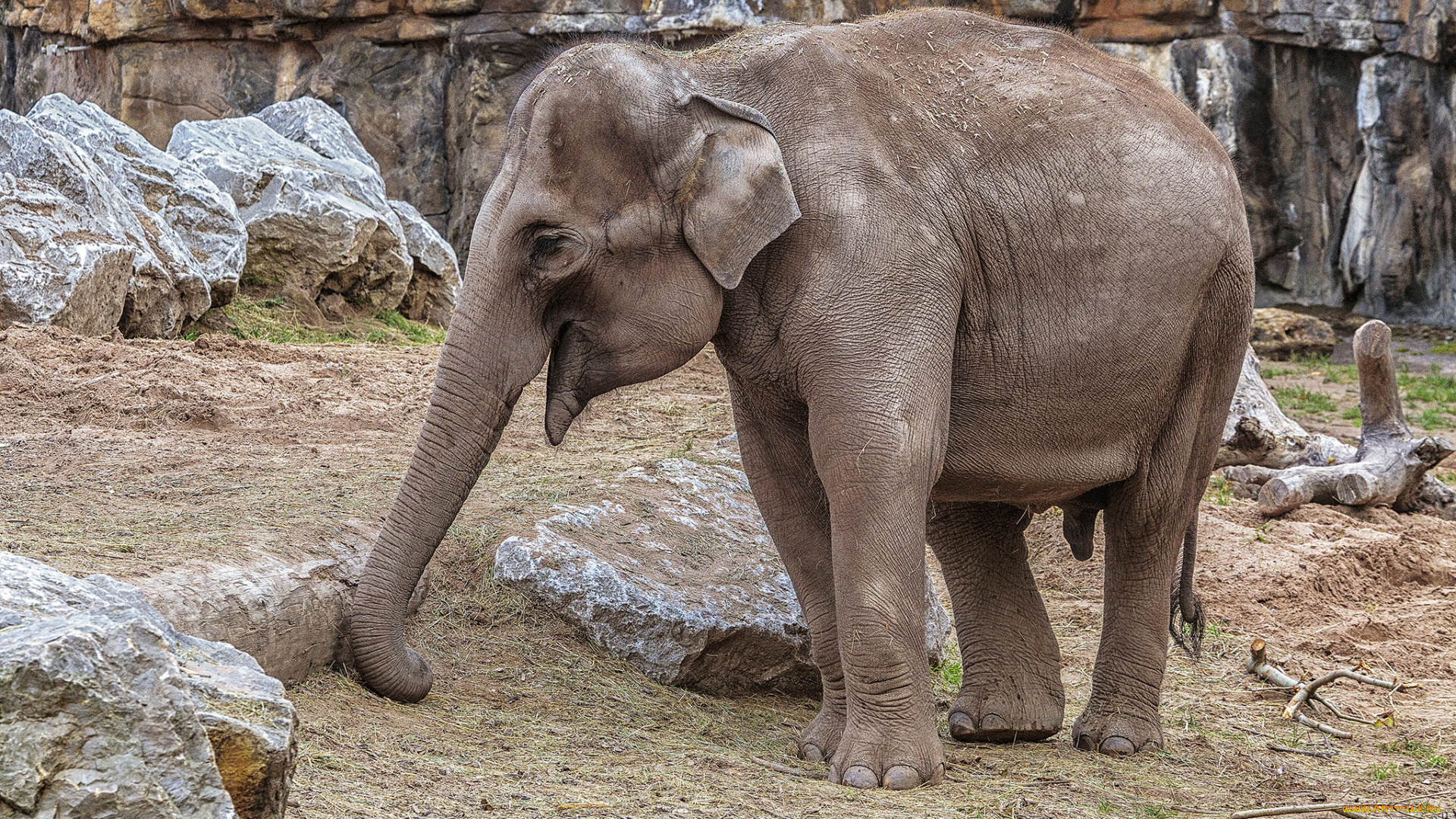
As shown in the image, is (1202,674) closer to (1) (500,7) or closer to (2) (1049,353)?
(2) (1049,353)

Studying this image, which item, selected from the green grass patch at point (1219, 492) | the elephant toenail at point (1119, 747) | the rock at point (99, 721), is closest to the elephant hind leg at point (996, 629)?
the elephant toenail at point (1119, 747)

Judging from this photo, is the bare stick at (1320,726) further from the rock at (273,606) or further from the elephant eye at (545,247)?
the rock at (273,606)

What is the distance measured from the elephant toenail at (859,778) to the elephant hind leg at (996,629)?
1.14m

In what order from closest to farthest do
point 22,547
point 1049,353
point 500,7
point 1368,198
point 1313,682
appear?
point 22,547 < point 1049,353 < point 1313,682 < point 1368,198 < point 500,7

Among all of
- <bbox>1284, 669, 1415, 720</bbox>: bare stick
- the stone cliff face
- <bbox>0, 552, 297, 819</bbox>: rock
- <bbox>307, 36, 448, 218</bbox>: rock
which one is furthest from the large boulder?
<bbox>307, 36, 448, 218</bbox>: rock

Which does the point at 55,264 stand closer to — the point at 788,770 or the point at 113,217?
the point at 113,217

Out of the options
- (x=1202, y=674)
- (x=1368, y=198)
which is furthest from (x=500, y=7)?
(x=1202, y=674)

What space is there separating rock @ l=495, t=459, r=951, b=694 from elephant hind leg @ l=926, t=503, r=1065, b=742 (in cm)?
34

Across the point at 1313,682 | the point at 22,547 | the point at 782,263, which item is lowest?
the point at 1313,682

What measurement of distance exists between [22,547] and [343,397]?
4233 millimetres

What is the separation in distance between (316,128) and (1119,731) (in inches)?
421

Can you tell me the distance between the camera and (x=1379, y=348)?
29.1ft

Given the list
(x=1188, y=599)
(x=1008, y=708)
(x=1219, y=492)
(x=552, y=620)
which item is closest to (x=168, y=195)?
(x=552, y=620)

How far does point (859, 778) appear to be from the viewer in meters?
4.17
